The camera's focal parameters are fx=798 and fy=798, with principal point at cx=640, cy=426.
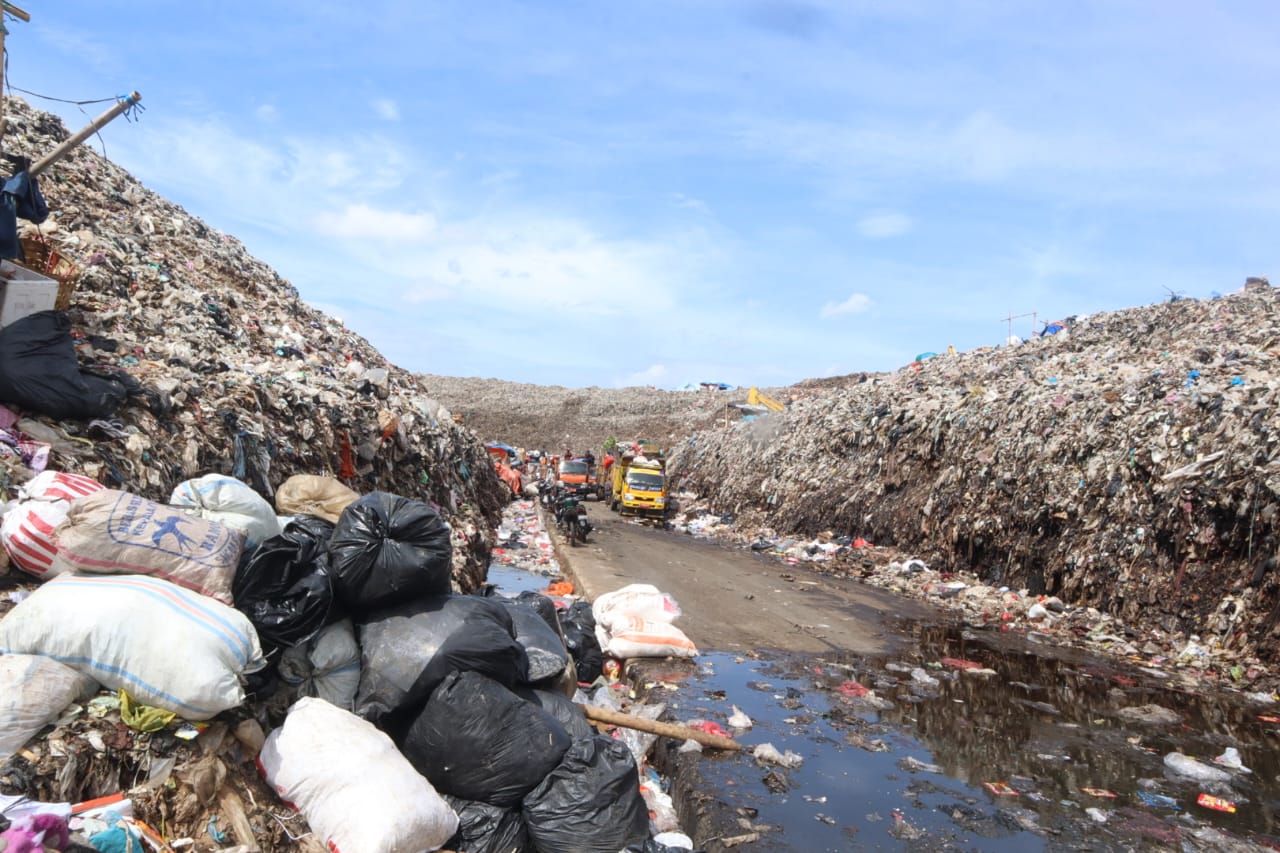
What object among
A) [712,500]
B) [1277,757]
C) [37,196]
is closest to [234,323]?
[37,196]

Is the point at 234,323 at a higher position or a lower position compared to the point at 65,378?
higher

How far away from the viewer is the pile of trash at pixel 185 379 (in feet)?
15.6

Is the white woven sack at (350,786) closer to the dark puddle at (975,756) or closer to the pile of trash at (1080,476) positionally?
the dark puddle at (975,756)

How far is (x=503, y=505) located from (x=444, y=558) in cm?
1396

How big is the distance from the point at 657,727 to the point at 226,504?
107 inches

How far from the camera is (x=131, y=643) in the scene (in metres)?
2.83

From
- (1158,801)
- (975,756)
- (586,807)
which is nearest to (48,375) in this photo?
(586,807)

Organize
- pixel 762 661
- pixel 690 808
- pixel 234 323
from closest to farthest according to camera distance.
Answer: pixel 690 808 → pixel 762 661 → pixel 234 323

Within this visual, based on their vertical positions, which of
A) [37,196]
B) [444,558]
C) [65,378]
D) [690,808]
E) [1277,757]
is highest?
[37,196]

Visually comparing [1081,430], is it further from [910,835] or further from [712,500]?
[712,500]

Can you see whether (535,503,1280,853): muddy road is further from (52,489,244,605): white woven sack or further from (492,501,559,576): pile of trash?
(492,501,559,576): pile of trash

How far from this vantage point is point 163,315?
8508mm

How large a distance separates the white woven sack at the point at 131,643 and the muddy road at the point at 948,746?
262 cm

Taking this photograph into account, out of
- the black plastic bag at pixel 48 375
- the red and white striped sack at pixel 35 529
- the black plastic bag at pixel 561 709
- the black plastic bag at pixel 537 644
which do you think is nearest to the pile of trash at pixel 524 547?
the black plastic bag at pixel 537 644
